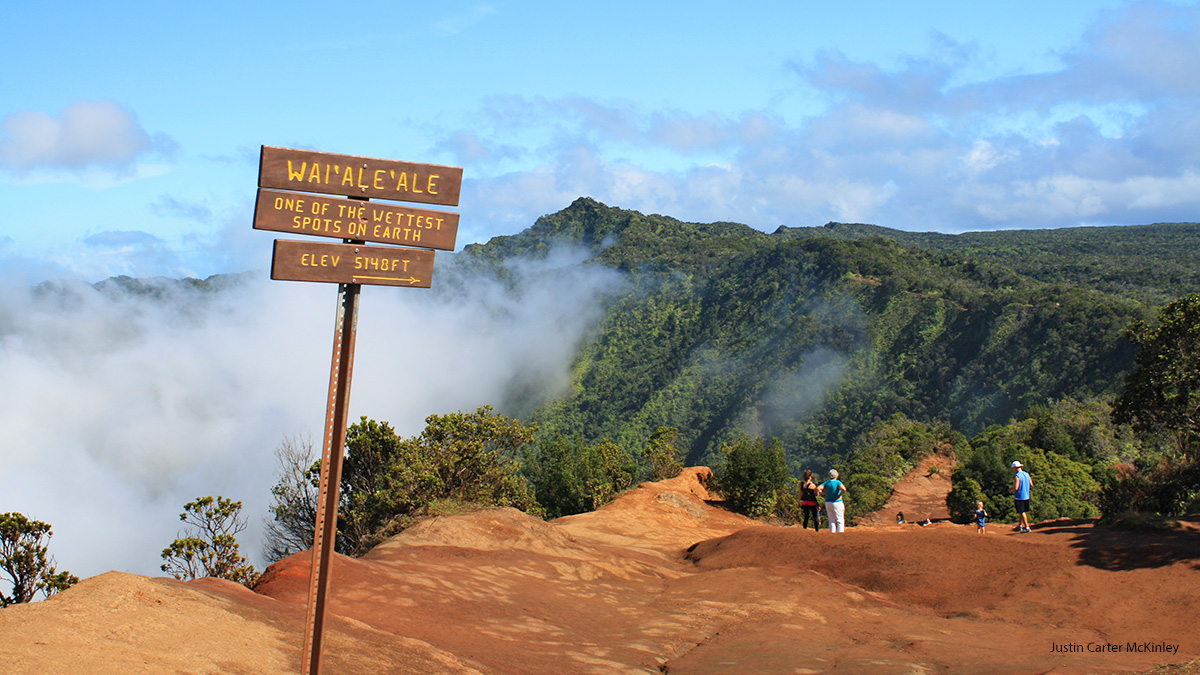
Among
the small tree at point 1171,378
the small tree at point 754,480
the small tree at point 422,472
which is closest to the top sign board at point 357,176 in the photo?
the small tree at point 422,472

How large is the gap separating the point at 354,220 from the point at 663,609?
28.6 feet

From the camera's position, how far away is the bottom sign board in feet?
21.2

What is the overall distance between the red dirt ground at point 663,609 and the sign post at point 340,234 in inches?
89.5

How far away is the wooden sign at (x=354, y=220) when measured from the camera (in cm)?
643

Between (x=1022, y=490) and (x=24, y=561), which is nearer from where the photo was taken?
(x=24, y=561)

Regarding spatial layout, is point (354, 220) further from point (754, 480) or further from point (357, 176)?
point (754, 480)

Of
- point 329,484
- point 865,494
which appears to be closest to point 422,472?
point 329,484

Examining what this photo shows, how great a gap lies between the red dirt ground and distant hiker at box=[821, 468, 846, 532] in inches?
28.6

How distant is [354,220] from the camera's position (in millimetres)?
6656

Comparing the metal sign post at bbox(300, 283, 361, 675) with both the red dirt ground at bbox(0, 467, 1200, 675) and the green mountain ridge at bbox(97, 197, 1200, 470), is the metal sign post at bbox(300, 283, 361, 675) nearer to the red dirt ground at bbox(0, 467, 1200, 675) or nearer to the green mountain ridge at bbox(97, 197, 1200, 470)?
the red dirt ground at bbox(0, 467, 1200, 675)

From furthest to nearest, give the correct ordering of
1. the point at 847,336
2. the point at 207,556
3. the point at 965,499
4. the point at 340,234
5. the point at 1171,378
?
the point at 847,336 → the point at 965,499 → the point at 1171,378 → the point at 207,556 → the point at 340,234

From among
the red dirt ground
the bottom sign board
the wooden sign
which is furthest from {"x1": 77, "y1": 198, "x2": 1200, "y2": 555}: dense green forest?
the wooden sign

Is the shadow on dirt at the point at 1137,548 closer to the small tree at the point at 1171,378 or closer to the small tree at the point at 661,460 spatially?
the small tree at the point at 1171,378

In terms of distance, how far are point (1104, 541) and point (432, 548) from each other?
11.1 meters
